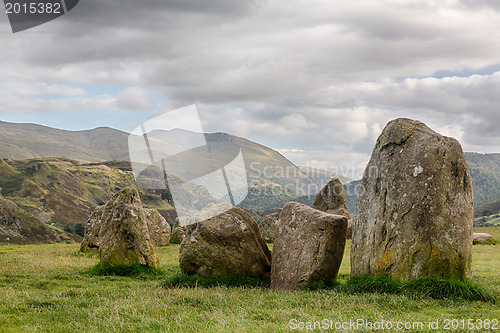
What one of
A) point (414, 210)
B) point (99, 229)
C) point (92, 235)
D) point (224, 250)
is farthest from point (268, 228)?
point (414, 210)

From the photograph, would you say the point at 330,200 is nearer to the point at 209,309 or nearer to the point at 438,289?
the point at 438,289

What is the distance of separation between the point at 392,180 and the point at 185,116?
6368 millimetres

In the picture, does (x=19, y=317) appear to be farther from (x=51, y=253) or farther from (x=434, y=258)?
(x=51, y=253)

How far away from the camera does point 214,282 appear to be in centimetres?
1471

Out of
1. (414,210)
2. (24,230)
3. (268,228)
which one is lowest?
(24,230)

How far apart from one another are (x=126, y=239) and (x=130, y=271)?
1.42 meters

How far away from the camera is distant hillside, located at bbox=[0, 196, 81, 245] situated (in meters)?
141

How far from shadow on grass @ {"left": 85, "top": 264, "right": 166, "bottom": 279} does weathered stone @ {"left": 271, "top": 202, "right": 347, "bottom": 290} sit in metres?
5.80

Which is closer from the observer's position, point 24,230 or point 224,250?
point 224,250

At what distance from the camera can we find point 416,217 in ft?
40.3

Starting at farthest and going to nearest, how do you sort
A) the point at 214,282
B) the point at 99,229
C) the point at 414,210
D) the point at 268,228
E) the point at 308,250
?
the point at 268,228 → the point at 99,229 → the point at 214,282 → the point at 308,250 → the point at 414,210

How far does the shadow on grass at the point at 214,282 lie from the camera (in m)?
14.6

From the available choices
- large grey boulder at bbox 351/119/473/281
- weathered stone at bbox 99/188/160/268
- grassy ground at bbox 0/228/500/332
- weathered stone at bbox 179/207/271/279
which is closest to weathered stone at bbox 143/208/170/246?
weathered stone at bbox 99/188/160/268

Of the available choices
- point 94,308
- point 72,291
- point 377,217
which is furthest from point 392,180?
point 72,291
